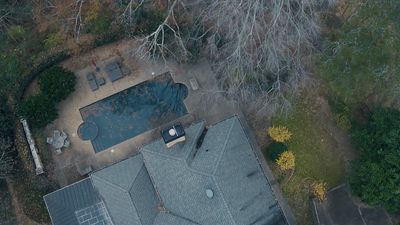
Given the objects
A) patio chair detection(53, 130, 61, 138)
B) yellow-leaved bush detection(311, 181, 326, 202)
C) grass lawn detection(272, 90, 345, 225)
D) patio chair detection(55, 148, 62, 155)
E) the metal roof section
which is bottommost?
yellow-leaved bush detection(311, 181, 326, 202)

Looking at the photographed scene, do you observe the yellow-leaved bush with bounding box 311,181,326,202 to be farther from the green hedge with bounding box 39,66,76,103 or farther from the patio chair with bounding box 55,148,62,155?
the green hedge with bounding box 39,66,76,103

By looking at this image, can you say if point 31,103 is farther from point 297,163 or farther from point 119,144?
point 297,163

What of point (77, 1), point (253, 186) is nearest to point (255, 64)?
point (253, 186)

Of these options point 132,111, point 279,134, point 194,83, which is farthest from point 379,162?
point 132,111

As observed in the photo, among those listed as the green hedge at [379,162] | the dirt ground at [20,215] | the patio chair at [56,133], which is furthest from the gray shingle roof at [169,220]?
the green hedge at [379,162]

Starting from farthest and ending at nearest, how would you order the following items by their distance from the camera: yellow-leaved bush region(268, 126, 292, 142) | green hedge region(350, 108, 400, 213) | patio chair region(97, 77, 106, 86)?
patio chair region(97, 77, 106, 86) < yellow-leaved bush region(268, 126, 292, 142) < green hedge region(350, 108, 400, 213)

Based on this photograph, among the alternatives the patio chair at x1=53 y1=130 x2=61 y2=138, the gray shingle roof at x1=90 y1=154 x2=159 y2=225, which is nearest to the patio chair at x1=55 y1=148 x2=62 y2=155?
the patio chair at x1=53 y1=130 x2=61 y2=138

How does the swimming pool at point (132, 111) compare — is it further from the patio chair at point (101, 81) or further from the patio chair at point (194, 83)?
the patio chair at point (101, 81)

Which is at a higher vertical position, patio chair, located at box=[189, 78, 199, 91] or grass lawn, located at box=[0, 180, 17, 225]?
patio chair, located at box=[189, 78, 199, 91]
